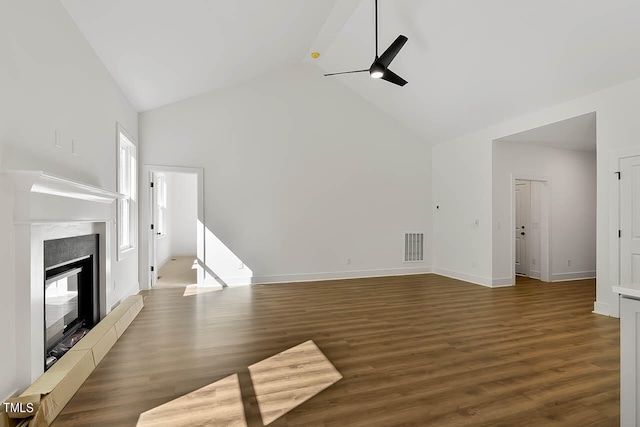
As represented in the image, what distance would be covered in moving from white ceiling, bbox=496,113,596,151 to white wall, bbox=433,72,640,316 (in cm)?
16

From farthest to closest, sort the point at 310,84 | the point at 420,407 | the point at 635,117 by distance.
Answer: the point at 310,84, the point at 635,117, the point at 420,407

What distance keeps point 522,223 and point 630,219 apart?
324 centimetres

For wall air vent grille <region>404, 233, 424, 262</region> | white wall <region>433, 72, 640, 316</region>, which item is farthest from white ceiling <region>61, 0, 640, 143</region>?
wall air vent grille <region>404, 233, 424, 262</region>

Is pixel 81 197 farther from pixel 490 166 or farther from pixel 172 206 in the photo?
pixel 172 206

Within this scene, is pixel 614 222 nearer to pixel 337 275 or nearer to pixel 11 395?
pixel 337 275

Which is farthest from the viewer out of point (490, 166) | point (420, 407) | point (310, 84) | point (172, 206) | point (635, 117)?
point (172, 206)

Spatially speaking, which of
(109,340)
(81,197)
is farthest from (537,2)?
(109,340)

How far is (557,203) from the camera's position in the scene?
254 inches

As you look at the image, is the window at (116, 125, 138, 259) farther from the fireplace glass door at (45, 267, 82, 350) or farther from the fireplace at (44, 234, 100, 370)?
the fireplace glass door at (45, 267, 82, 350)

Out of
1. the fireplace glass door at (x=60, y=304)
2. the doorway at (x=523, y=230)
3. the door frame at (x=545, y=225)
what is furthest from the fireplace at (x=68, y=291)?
the doorway at (x=523, y=230)

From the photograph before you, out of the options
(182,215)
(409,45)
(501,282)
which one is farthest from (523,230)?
(182,215)

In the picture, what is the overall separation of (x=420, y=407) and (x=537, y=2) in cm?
417

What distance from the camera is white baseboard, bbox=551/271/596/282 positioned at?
6485 millimetres

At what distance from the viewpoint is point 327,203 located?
6543mm
